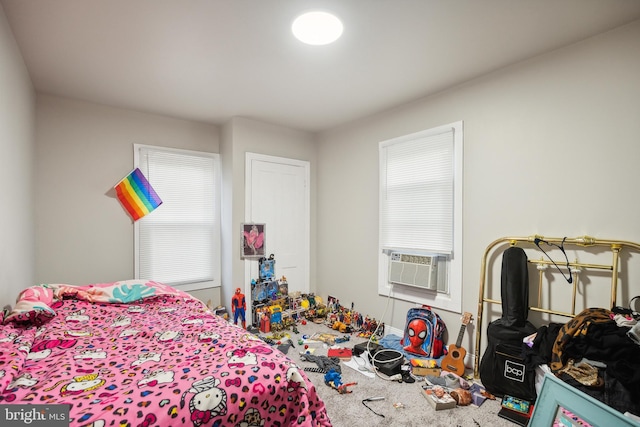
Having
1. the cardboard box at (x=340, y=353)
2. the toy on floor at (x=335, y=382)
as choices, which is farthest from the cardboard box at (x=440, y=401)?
the cardboard box at (x=340, y=353)

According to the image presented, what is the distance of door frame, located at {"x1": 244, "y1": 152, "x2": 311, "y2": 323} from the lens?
3.85 m

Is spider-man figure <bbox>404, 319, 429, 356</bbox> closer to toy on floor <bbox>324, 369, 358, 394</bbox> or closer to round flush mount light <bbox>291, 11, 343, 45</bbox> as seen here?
toy on floor <bbox>324, 369, 358, 394</bbox>

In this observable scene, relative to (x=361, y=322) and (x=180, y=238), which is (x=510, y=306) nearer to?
(x=361, y=322)

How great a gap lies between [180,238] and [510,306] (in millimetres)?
3452

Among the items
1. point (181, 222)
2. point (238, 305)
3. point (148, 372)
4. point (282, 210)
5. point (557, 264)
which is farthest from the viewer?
point (282, 210)

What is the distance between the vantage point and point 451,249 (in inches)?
116

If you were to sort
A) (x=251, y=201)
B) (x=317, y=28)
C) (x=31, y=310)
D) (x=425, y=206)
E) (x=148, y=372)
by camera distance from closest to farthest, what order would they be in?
(x=148, y=372)
(x=31, y=310)
(x=317, y=28)
(x=425, y=206)
(x=251, y=201)

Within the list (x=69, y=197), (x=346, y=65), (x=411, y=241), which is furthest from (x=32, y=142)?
(x=411, y=241)

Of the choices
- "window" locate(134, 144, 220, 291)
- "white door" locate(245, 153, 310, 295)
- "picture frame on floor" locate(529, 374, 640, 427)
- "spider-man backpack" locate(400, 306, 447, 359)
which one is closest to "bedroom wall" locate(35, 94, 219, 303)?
"window" locate(134, 144, 220, 291)

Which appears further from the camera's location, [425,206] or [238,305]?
[238,305]

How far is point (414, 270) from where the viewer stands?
3.18 meters

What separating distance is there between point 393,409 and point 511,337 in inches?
39.9

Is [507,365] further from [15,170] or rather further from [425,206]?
[15,170]

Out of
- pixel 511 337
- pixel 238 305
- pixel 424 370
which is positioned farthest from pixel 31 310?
pixel 511 337
